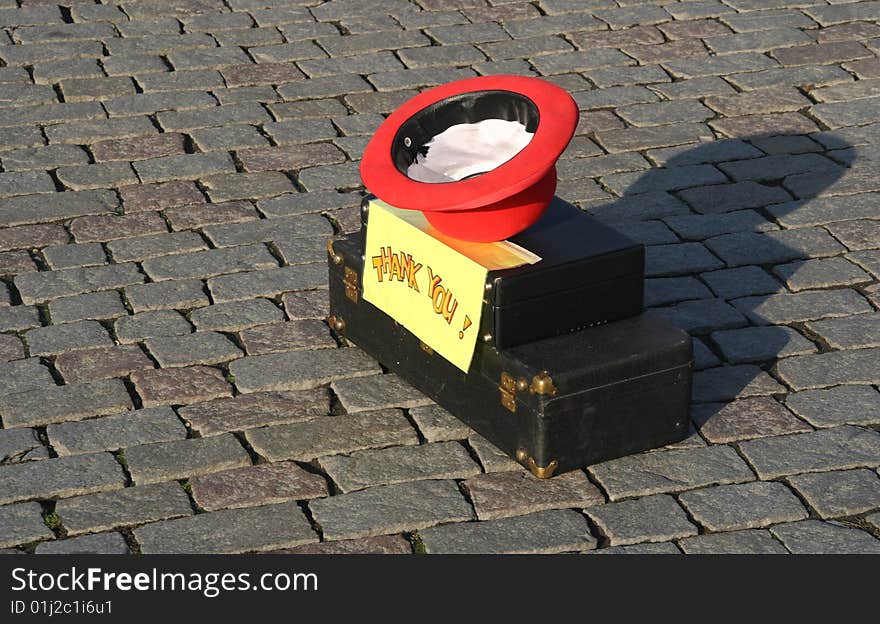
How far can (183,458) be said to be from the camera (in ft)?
16.9

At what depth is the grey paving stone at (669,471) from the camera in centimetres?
503

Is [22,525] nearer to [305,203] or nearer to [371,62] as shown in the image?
[305,203]

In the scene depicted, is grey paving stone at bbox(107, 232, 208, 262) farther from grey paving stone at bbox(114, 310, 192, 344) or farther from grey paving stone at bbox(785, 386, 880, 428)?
grey paving stone at bbox(785, 386, 880, 428)

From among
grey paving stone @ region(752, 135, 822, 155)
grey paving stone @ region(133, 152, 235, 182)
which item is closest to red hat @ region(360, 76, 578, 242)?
grey paving stone @ region(133, 152, 235, 182)

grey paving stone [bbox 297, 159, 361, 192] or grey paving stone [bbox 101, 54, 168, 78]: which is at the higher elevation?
grey paving stone [bbox 101, 54, 168, 78]

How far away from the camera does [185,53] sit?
8.29 metres

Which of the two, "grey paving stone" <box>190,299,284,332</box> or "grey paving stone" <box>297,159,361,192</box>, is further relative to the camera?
"grey paving stone" <box>297,159,361,192</box>

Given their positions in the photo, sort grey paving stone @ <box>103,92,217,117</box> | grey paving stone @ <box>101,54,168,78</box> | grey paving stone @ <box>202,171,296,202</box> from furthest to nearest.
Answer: grey paving stone @ <box>101,54,168,78</box> < grey paving stone @ <box>103,92,217,117</box> < grey paving stone @ <box>202,171,296,202</box>

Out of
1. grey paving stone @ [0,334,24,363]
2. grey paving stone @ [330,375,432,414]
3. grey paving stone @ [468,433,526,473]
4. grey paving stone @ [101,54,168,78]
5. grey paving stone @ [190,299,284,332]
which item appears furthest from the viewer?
grey paving stone @ [101,54,168,78]

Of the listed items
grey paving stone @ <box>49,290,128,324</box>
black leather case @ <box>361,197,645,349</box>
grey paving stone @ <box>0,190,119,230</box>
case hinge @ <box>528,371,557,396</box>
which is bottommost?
grey paving stone @ <box>49,290,128,324</box>

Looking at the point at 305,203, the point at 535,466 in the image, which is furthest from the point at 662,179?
the point at 535,466

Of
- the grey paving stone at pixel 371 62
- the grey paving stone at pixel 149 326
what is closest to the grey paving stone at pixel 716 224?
the grey paving stone at pixel 371 62

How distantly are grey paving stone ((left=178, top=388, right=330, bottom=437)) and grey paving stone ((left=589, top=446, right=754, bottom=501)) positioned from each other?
1039 mm

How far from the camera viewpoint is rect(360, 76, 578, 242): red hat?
4863mm
